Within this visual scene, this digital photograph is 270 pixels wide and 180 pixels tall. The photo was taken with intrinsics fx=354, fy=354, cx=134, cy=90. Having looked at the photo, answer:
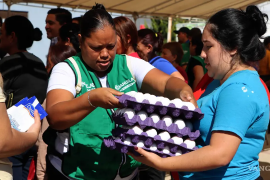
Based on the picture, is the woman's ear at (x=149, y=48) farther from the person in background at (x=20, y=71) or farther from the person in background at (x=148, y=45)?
the person in background at (x=20, y=71)

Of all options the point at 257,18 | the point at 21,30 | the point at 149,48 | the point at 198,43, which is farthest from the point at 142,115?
the point at 198,43

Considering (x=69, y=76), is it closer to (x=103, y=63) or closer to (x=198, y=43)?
(x=103, y=63)

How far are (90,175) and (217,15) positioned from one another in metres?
1.11

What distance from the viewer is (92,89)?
1.98 metres

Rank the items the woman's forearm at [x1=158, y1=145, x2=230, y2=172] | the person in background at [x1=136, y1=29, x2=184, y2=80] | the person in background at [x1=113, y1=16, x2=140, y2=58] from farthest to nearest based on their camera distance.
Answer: the person in background at [x1=136, y1=29, x2=184, y2=80]
the person in background at [x1=113, y1=16, x2=140, y2=58]
the woman's forearm at [x1=158, y1=145, x2=230, y2=172]

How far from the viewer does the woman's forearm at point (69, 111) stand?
70.0 inches

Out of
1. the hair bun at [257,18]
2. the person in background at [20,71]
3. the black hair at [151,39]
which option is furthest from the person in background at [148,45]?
the hair bun at [257,18]

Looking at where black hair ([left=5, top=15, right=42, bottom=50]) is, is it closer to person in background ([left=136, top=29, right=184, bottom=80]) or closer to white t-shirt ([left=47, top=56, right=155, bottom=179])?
person in background ([left=136, top=29, right=184, bottom=80])

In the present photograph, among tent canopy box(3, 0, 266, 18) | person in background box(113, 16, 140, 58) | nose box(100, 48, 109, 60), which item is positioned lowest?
nose box(100, 48, 109, 60)

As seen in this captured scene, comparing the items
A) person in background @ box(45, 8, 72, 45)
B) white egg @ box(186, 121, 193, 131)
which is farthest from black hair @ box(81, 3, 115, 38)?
person in background @ box(45, 8, 72, 45)

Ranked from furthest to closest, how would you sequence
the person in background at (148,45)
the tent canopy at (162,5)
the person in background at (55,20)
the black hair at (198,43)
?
the tent canopy at (162,5) < the black hair at (198,43) < the person in background at (55,20) < the person in background at (148,45)

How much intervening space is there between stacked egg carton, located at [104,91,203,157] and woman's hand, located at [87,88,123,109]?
0.05 metres

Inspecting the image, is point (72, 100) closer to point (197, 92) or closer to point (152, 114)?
point (152, 114)

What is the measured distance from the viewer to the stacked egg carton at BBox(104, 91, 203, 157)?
161 cm
